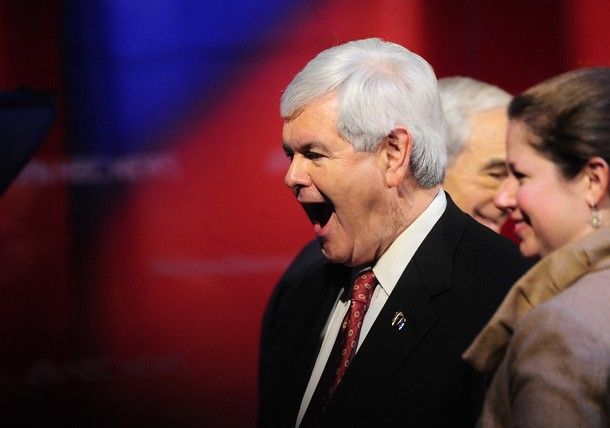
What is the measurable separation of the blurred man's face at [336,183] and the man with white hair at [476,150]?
2.35 feet

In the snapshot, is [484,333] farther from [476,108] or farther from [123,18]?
[123,18]

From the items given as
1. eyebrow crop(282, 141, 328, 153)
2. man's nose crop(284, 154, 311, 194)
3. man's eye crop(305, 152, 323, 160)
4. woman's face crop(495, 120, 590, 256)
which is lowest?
man's nose crop(284, 154, 311, 194)

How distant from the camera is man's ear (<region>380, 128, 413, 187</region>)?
2160 mm

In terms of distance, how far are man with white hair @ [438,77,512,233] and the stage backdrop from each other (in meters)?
0.59

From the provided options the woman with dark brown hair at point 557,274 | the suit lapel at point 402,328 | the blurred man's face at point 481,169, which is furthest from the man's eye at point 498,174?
the woman with dark brown hair at point 557,274

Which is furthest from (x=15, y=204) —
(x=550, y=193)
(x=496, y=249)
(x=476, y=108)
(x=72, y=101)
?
(x=550, y=193)

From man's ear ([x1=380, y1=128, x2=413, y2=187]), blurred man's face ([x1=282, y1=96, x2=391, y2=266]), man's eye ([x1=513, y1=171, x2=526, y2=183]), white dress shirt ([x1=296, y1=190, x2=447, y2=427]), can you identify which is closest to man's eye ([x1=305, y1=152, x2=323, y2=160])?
blurred man's face ([x1=282, y1=96, x2=391, y2=266])

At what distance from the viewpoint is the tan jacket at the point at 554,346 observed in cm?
149

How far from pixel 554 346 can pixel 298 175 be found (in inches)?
32.2

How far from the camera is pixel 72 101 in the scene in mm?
3355

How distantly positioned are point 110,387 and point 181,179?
731mm

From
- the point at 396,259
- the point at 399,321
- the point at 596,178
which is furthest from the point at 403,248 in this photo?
the point at 596,178

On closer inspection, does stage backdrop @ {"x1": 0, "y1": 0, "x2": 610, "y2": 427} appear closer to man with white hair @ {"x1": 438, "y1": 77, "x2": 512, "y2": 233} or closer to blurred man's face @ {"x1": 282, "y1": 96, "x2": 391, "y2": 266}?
man with white hair @ {"x1": 438, "y1": 77, "x2": 512, "y2": 233}

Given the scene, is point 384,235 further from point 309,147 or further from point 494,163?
point 494,163
